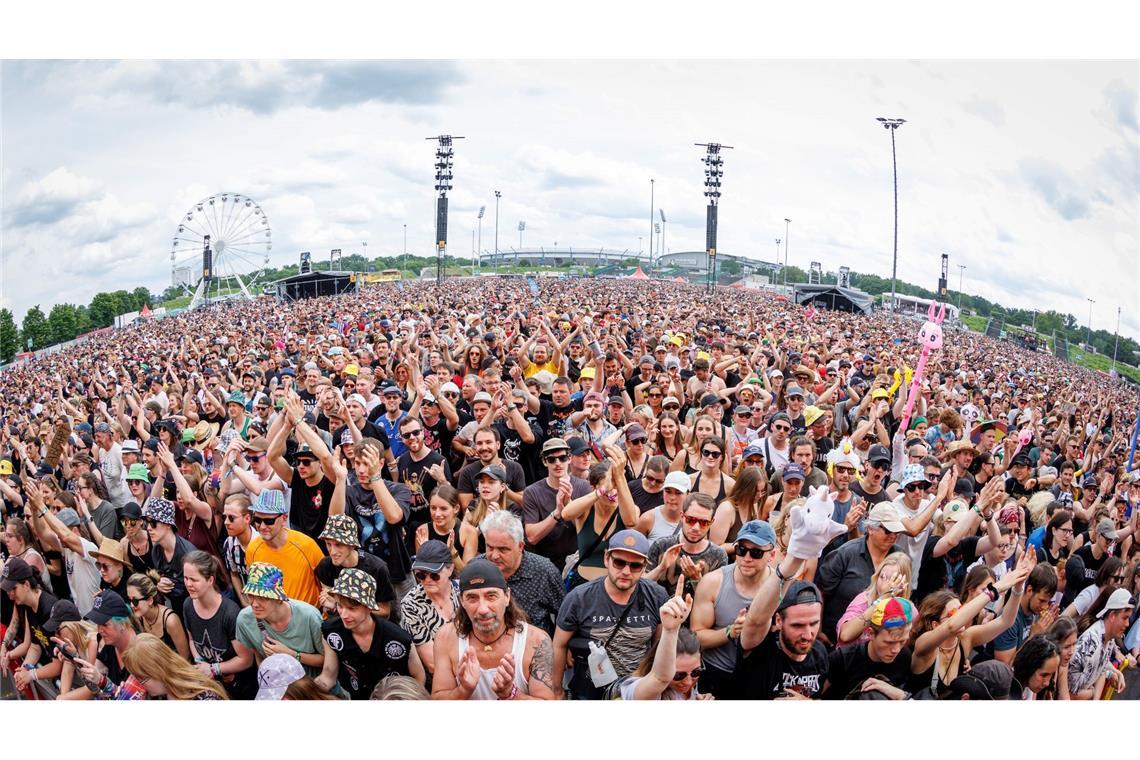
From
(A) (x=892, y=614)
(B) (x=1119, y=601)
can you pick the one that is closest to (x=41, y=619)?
(A) (x=892, y=614)

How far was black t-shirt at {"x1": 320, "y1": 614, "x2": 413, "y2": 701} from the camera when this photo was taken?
14.2 ft

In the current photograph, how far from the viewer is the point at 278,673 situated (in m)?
4.27

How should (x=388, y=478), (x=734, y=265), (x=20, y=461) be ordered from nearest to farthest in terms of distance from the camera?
1. (x=388, y=478)
2. (x=20, y=461)
3. (x=734, y=265)

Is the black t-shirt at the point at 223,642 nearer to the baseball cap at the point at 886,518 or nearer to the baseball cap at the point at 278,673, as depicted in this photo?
the baseball cap at the point at 278,673

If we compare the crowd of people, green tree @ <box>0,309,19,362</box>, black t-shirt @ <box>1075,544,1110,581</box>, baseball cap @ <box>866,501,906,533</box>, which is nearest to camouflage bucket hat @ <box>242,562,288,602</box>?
the crowd of people

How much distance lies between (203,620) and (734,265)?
56018 mm

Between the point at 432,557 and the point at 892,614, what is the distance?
84.1 inches

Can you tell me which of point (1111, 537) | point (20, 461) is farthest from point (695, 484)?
point (20, 461)

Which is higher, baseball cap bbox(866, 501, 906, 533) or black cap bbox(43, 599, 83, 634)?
baseball cap bbox(866, 501, 906, 533)

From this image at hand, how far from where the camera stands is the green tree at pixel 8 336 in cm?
726

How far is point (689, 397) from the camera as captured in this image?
29.7 ft

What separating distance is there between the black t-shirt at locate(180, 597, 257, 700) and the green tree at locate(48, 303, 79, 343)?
4907 millimetres

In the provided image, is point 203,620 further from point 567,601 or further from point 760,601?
point 760,601

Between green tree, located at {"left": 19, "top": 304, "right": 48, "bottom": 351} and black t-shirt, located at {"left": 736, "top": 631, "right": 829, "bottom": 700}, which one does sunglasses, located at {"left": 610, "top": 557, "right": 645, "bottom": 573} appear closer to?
black t-shirt, located at {"left": 736, "top": 631, "right": 829, "bottom": 700}
